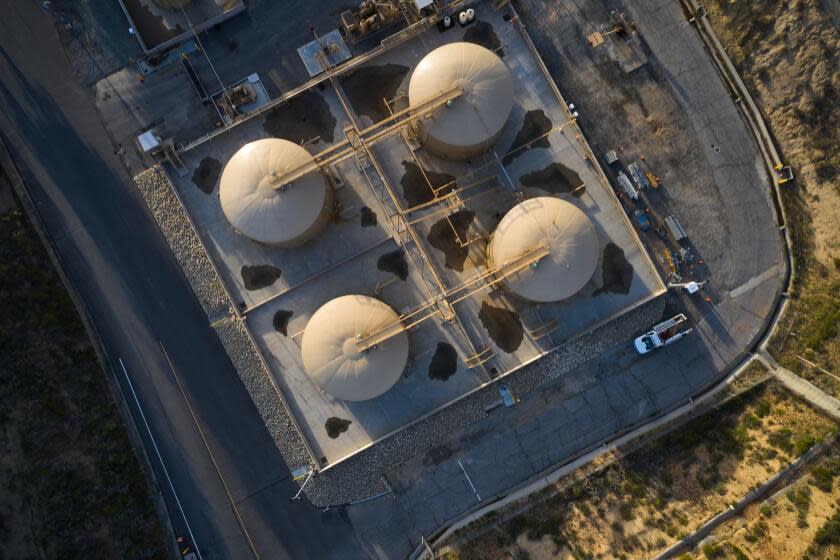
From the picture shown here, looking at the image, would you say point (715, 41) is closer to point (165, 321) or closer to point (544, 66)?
point (544, 66)

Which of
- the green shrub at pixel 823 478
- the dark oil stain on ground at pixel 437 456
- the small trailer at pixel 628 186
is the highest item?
the small trailer at pixel 628 186

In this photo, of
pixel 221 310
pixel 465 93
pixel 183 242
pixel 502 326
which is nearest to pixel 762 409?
pixel 502 326

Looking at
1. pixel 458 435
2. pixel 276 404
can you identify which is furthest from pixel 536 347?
pixel 276 404

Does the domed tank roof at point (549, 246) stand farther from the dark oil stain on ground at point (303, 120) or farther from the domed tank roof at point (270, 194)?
the dark oil stain on ground at point (303, 120)

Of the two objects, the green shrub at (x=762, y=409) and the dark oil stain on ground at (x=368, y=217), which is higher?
the dark oil stain on ground at (x=368, y=217)

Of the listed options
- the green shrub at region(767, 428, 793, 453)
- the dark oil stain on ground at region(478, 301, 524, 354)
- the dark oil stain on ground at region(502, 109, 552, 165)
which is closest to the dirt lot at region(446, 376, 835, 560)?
the green shrub at region(767, 428, 793, 453)

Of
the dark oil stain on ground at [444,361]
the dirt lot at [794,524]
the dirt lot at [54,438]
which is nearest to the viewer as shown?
the dirt lot at [794,524]

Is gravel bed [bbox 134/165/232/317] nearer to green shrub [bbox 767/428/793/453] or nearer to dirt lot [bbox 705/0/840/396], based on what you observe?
green shrub [bbox 767/428/793/453]

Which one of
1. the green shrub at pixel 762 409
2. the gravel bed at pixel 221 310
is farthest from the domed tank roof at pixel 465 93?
the green shrub at pixel 762 409
